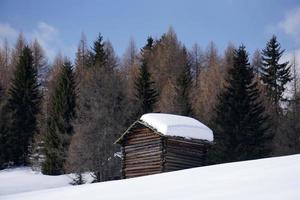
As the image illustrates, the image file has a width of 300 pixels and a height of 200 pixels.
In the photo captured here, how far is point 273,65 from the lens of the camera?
65312mm

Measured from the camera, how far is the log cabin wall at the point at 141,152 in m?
31.4

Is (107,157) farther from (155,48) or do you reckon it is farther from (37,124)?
(155,48)

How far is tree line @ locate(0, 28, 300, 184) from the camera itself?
Answer: 4500 centimetres

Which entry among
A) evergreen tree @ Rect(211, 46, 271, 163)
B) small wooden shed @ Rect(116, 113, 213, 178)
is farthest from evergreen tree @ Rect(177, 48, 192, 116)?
small wooden shed @ Rect(116, 113, 213, 178)

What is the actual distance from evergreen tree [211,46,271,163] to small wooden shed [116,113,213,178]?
1157cm

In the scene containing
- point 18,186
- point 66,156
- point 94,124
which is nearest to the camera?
point 18,186

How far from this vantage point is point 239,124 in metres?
45.7

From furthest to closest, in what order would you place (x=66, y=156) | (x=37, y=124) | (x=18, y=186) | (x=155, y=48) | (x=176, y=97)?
(x=155, y=48) → (x=37, y=124) → (x=176, y=97) → (x=66, y=156) → (x=18, y=186)

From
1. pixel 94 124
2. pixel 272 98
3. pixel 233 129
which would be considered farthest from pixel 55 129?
pixel 272 98

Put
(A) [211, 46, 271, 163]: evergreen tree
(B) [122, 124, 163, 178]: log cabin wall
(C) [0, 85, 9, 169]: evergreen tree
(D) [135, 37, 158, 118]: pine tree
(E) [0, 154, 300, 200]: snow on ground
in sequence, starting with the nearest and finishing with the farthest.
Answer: (E) [0, 154, 300, 200]: snow on ground
(B) [122, 124, 163, 178]: log cabin wall
(A) [211, 46, 271, 163]: evergreen tree
(C) [0, 85, 9, 169]: evergreen tree
(D) [135, 37, 158, 118]: pine tree

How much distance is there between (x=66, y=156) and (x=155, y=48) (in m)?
32.6

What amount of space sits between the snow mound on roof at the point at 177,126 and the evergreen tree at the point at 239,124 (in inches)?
456

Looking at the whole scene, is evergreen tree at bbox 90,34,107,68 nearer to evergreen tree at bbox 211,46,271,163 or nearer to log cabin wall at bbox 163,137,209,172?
evergreen tree at bbox 211,46,271,163

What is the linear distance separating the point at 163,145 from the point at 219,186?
53.2 ft
